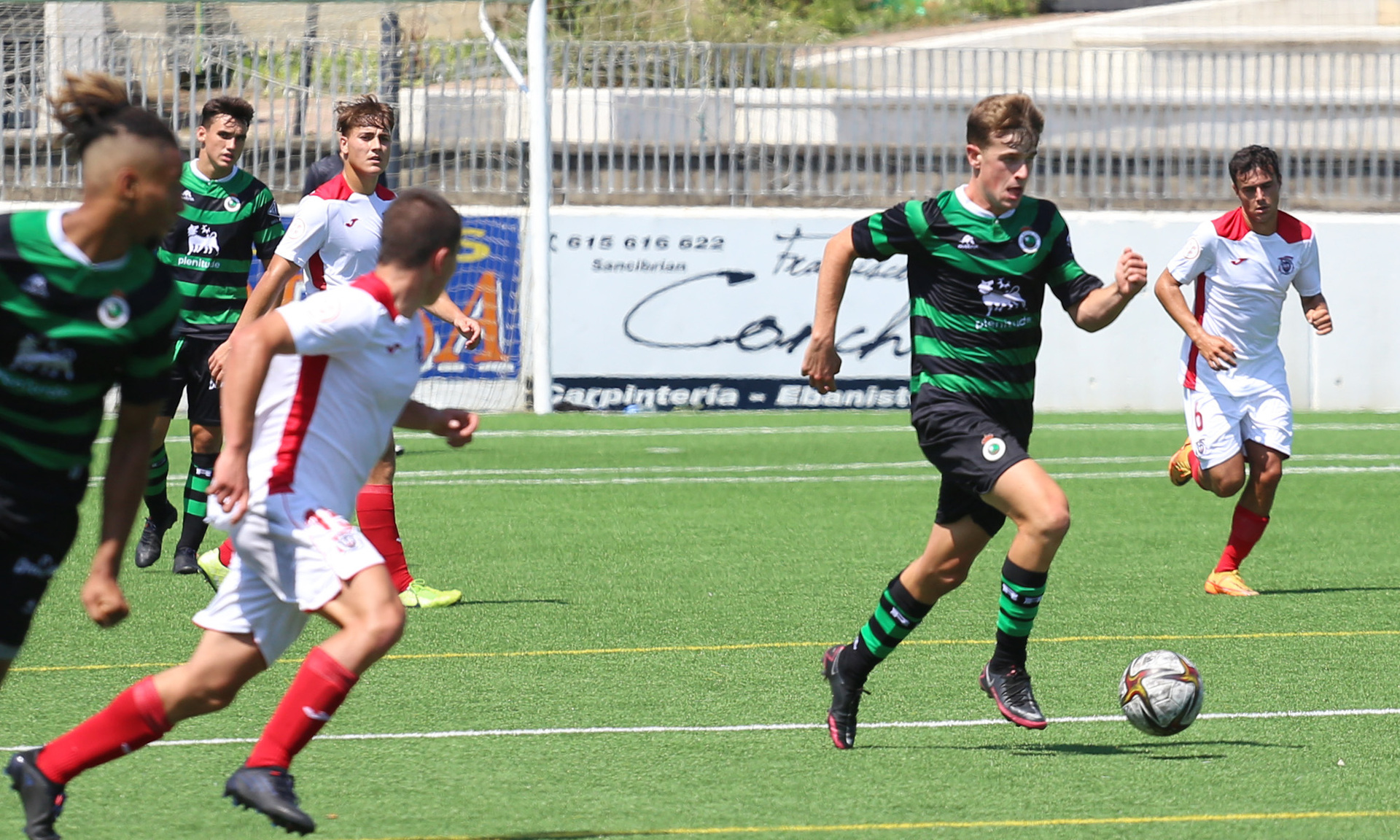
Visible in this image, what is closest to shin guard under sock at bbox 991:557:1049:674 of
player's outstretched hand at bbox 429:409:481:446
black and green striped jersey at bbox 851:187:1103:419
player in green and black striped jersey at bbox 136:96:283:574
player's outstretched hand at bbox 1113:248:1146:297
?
black and green striped jersey at bbox 851:187:1103:419

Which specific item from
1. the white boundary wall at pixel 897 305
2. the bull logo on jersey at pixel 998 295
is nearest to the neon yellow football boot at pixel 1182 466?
the bull logo on jersey at pixel 998 295

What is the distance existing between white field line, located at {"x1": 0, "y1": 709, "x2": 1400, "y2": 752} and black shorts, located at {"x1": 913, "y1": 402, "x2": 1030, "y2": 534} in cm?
66

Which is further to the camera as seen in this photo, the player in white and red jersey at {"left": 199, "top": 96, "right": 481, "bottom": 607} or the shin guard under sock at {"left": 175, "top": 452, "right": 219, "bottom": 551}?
Result: the shin guard under sock at {"left": 175, "top": 452, "right": 219, "bottom": 551}

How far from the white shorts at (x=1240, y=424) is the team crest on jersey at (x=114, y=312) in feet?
20.1

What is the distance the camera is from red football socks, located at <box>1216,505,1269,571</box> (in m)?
8.73

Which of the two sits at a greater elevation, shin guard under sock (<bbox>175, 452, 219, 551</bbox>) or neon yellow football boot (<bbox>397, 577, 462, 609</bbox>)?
shin guard under sock (<bbox>175, 452, 219, 551</bbox>)

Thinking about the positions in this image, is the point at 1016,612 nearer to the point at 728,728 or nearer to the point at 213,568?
the point at 728,728

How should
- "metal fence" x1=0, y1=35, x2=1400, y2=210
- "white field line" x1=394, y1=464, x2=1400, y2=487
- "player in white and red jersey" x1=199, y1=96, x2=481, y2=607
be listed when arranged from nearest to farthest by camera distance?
"player in white and red jersey" x1=199, y1=96, x2=481, y2=607, "white field line" x1=394, y1=464, x2=1400, y2=487, "metal fence" x1=0, y1=35, x2=1400, y2=210

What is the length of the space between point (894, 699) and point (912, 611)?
2.23 ft

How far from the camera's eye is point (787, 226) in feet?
58.5

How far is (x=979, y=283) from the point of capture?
223 inches

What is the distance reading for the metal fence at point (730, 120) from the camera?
17.5 m

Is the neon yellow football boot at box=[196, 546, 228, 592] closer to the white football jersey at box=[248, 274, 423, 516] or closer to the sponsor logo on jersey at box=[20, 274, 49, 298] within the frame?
the white football jersey at box=[248, 274, 423, 516]

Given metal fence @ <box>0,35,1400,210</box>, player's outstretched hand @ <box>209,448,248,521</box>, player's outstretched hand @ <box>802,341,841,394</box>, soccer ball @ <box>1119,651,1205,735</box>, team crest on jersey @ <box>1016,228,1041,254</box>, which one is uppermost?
metal fence @ <box>0,35,1400,210</box>
